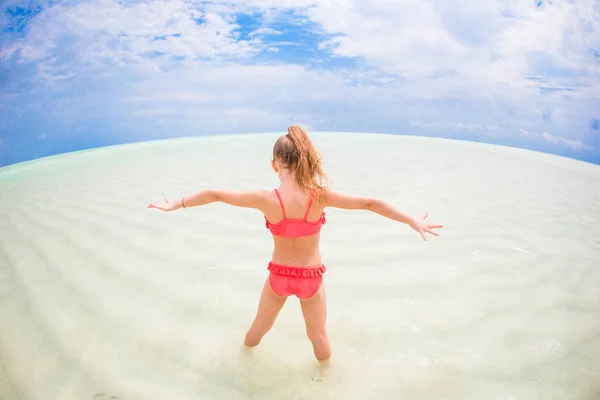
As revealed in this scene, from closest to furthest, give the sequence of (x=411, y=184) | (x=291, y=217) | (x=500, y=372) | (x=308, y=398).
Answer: (x=291, y=217)
(x=308, y=398)
(x=500, y=372)
(x=411, y=184)

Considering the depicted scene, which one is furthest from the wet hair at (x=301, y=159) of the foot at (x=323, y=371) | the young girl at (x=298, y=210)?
the foot at (x=323, y=371)

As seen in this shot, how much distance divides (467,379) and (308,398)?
899 mm

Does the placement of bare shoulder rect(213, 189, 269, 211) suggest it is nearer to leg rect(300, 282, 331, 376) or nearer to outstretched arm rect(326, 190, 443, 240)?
outstretched arm rect(326, 190, 443, 240)

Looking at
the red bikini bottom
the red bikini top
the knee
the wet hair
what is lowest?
the knee

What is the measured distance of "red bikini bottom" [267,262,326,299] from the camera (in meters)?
1.69

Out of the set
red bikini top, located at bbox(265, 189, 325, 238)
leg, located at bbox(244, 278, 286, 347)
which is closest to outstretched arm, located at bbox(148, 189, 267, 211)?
red bikini top, located at bbox(265, 189, 325, 238)

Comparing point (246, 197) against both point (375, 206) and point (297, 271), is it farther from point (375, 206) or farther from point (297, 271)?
point (375, 206)

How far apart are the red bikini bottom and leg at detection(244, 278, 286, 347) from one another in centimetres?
7

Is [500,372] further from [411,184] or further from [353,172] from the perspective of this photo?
[353,172]

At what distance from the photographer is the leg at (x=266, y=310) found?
1.78 metres

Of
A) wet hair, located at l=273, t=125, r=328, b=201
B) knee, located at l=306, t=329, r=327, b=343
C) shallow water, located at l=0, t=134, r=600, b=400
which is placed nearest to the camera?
wet hair, located at l=273, t=125, r=328, b=201

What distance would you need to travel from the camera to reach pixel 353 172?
842 cm

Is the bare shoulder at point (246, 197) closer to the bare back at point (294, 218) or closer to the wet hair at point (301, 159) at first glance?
the bare back at point (294, 218)

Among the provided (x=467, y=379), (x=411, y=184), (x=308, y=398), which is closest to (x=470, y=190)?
(x=411, y=184)
